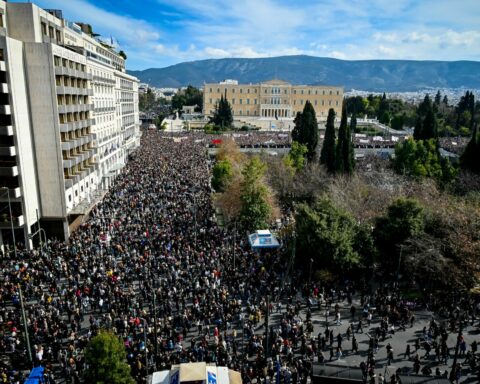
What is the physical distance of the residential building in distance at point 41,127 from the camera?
2472 centimetres

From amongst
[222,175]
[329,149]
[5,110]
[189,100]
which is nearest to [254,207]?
[222,175]

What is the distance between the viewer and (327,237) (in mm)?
22469

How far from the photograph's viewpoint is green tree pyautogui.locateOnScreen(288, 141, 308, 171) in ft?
148

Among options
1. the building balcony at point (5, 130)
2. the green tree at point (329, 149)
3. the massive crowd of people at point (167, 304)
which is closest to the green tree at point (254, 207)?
the massive crowd of people at point (167, 304)

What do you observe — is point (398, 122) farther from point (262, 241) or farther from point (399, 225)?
point (262, 241)

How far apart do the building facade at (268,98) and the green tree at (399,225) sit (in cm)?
10982

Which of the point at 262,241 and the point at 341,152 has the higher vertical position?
the point at 341,152

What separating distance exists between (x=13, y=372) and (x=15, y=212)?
568 inches

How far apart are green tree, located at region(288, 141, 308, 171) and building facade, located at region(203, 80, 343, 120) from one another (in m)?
86.3

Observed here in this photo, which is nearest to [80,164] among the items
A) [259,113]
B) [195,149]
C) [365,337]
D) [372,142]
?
[365,337]

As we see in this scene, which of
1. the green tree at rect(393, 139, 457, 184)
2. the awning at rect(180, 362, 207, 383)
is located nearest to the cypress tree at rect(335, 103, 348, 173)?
the green tree at rect(393, 139, 457, 184)

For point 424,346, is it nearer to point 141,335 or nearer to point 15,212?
point 141,335

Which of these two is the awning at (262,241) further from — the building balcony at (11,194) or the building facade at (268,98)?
the building facade at (268,98)

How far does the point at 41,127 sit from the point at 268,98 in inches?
4448
